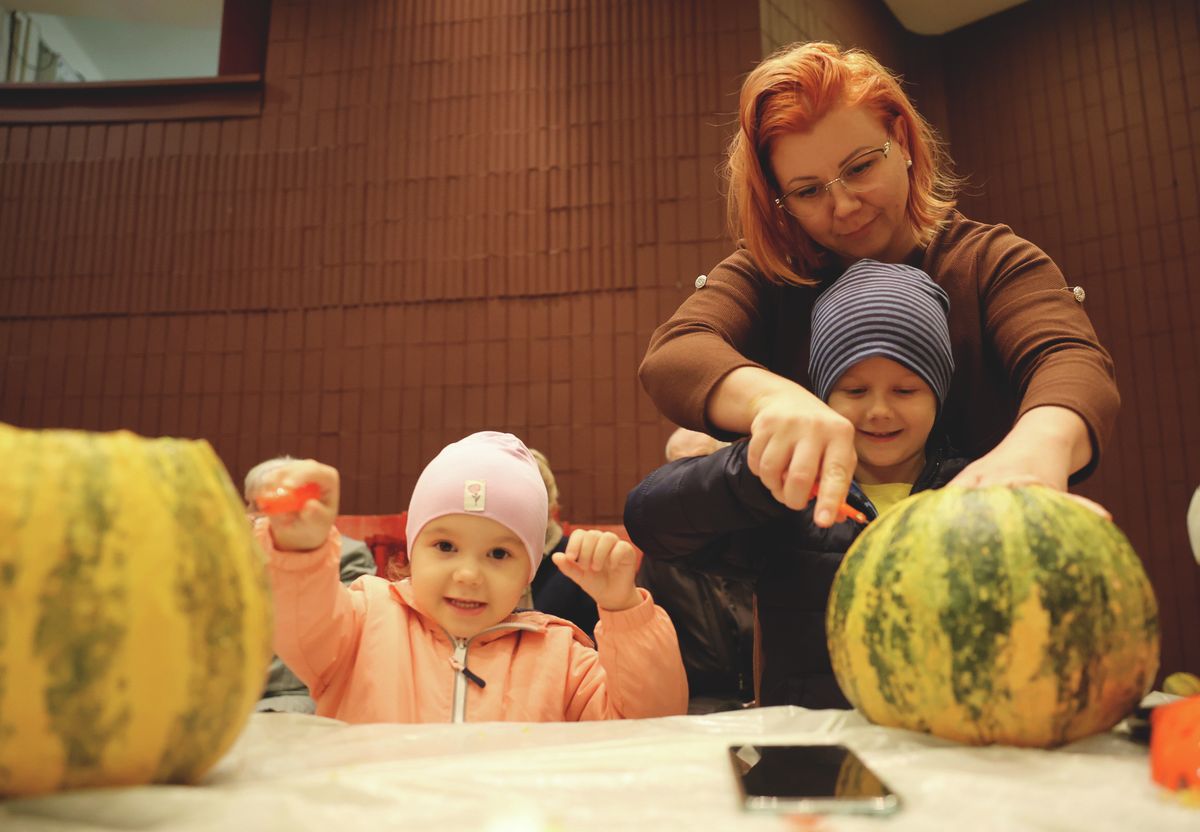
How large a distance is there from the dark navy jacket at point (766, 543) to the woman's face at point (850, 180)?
330mm

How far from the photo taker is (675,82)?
4.13 meters

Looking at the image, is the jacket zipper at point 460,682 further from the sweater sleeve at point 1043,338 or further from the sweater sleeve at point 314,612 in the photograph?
the sweater sleeve at point 1043,338

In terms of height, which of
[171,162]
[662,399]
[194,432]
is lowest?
[662,399]

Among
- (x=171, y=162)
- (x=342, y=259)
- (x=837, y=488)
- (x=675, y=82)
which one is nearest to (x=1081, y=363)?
(x=837, y=488)

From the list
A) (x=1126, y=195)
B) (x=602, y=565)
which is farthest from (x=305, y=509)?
(x=1126, y=195)

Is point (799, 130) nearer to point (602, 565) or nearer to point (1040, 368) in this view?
point (1040, 368)

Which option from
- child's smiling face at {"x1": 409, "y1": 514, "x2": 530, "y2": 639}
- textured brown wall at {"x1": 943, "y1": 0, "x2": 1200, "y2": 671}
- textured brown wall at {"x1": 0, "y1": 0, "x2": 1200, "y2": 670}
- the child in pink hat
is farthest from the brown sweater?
textured brown wall at {"x1": 943, "y1": 0, "x2": 1200, "y2": 671}

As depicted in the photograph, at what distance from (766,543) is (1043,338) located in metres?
0.43

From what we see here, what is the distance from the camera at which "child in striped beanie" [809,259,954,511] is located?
1.08m

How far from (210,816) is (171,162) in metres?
4.68

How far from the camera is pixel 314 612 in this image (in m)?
1.19

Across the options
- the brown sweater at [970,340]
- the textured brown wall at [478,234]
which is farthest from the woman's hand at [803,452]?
the textured brown wall at [478,234]

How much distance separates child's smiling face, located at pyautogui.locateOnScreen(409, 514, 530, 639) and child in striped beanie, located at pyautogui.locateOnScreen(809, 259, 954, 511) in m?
0.57

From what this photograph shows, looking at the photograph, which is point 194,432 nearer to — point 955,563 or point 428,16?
point 428,16
